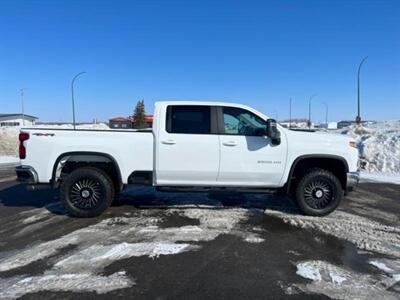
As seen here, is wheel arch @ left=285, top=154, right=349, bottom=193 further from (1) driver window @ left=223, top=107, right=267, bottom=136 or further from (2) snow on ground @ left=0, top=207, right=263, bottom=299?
(2) snow on ground @ left=0, top=207, right=263, bottom=299

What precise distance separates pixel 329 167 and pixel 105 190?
4.26 m

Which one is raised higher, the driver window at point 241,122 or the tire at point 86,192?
the driver window at point 241,122

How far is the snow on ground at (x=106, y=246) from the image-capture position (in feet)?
13.0

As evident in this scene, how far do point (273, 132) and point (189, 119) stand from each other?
5.12 feet

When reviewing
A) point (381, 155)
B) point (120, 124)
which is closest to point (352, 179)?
point (381, 155)

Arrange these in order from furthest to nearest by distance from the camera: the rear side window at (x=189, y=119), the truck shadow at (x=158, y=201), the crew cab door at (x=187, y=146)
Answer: the truck shadow at (x=158, y=201), the rear side window at (x=189, y=119), the crew cab door at (x=187, y=146)

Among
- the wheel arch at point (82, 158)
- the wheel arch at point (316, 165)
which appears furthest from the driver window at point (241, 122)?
the wheel arch at point (82, 158)

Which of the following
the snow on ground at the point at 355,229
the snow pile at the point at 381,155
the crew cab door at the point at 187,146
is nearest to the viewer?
the snow on ground at the point at 355,229

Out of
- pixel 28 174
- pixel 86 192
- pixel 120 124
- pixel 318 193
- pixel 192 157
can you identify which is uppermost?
pixel 120 124

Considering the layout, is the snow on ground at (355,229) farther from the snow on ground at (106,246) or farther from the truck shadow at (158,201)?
the snow on ground at (106,246)

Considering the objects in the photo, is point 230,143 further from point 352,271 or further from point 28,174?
point 28,174

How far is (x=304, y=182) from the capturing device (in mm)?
6785

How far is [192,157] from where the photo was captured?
6.65 m

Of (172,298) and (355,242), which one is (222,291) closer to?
(172,298)
